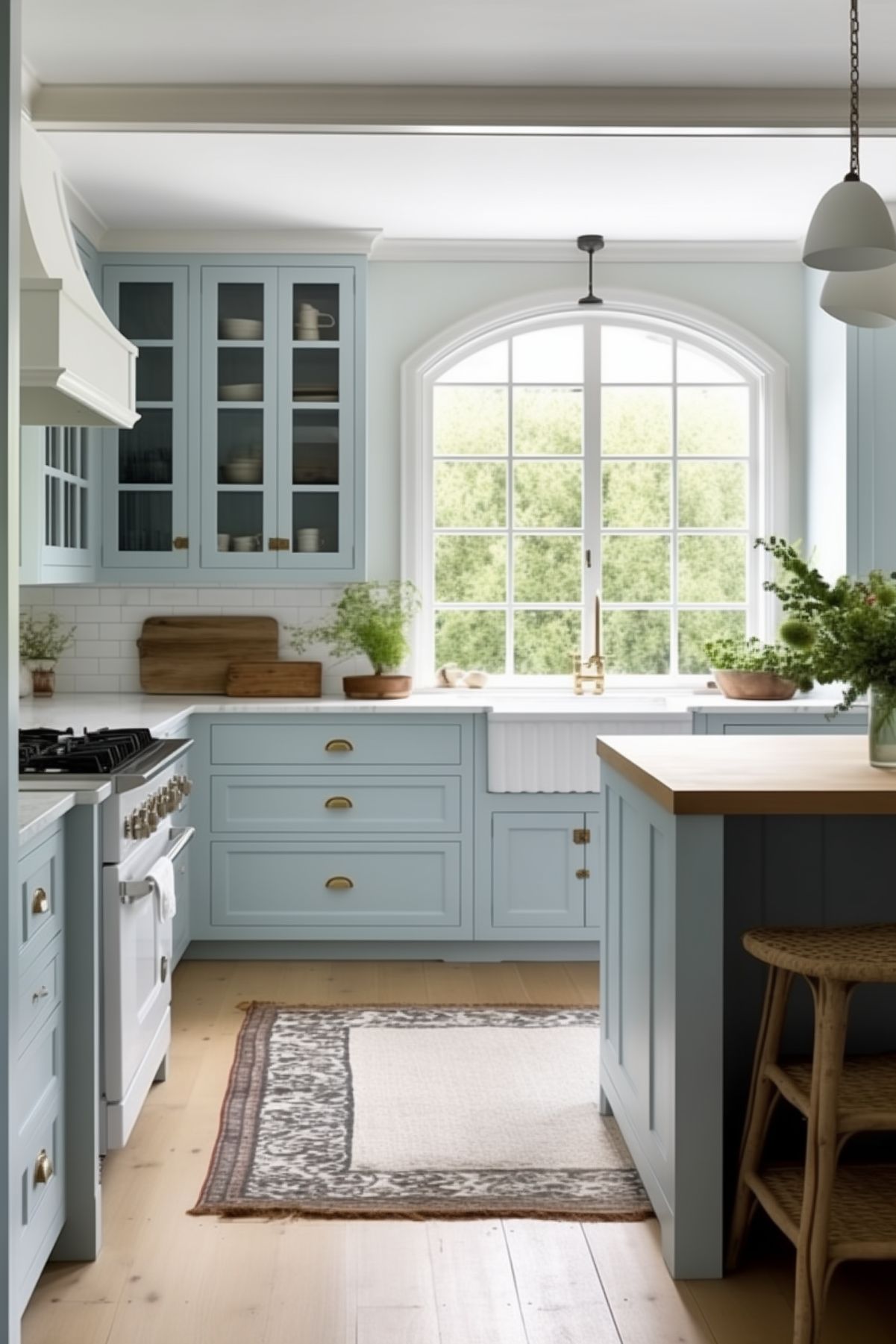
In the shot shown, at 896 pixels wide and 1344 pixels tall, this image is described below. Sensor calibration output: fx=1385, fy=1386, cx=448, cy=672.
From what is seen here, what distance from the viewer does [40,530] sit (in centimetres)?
447

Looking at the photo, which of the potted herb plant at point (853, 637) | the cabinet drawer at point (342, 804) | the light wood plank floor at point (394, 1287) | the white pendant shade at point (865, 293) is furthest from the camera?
the cabinet drawer at point (342, 804)

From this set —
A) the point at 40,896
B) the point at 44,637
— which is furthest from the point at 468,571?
the point at 40,896

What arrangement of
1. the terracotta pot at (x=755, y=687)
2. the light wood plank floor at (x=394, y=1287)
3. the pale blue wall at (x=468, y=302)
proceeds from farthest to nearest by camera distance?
the pale blue wall at (x=468, y=302) < the terracotta pot at (x=755, y=687) < the light wood plank floor at (x=394, y=1287)

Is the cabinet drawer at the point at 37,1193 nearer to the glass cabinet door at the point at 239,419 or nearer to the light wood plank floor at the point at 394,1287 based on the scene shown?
the light wood plank floor at the point at 394,1287

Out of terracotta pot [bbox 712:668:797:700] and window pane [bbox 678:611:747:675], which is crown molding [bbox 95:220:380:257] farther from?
terracotta pot [bbox 712:668:797:700]

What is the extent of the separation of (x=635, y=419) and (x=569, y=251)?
73cm

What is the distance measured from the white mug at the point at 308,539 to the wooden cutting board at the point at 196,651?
1.29 ft

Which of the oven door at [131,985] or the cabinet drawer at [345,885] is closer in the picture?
the oven door at [131,985]

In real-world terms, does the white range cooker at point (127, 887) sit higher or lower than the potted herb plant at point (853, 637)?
lower

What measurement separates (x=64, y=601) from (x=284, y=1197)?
3.16 m

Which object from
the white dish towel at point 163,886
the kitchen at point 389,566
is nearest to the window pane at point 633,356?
Result: the kitchen at point 389,566

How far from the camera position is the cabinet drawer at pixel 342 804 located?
16.4ft

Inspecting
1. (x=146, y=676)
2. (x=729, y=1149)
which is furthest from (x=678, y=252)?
(x=729, y=1149)

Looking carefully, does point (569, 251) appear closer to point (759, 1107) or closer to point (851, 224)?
point (851, 224)
